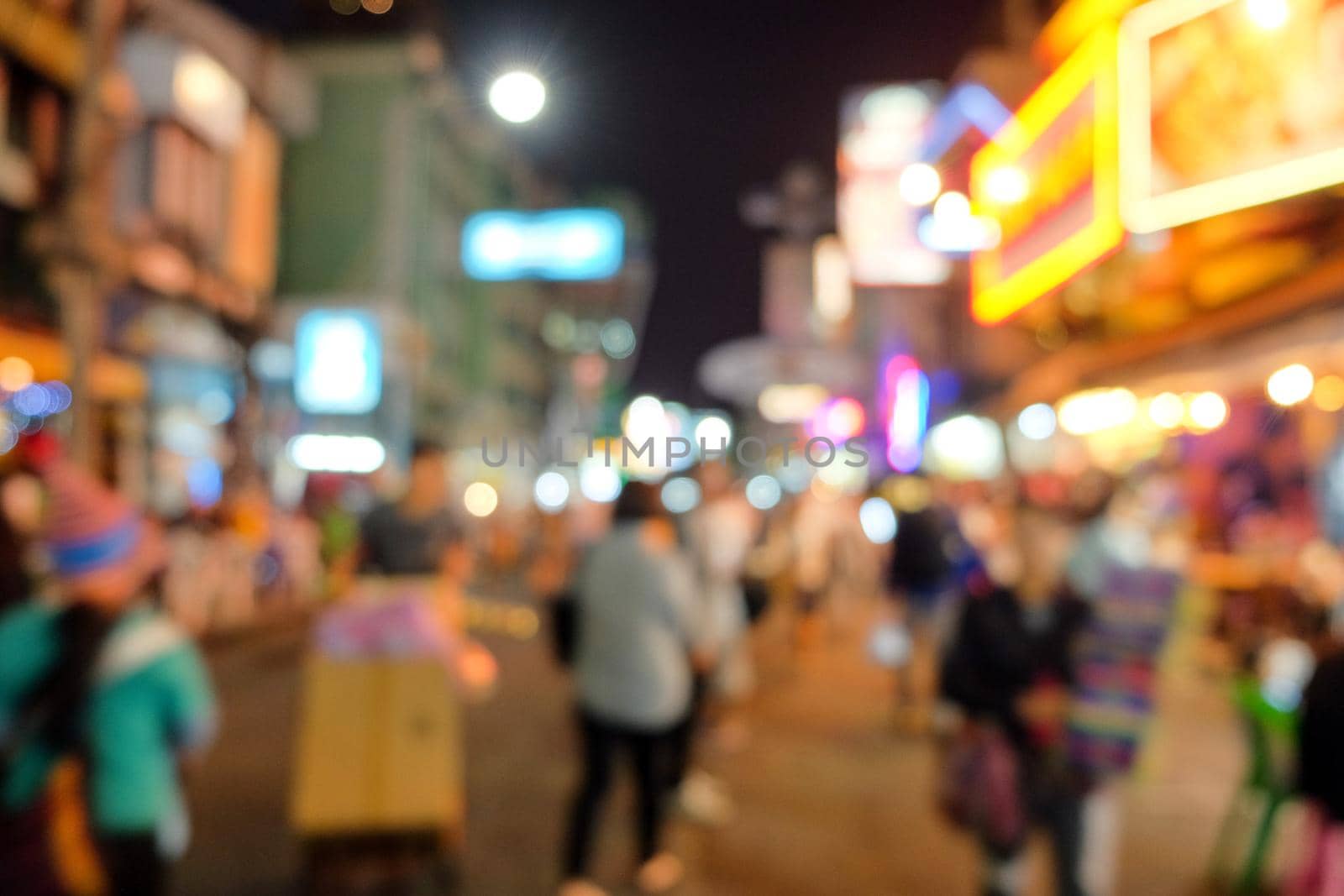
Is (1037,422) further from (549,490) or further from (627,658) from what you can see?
(549,490)

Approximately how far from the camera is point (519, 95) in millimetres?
8219

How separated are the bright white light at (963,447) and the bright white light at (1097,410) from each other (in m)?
6.05

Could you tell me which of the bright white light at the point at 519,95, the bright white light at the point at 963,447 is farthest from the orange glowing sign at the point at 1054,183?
the bright white light at the point at 963,447

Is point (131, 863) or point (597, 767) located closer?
point (131, 863)

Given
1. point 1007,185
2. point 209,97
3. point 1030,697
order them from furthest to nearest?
point 209,97 < point 1007,185 < point 1030,697

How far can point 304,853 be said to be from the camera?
13.9 feet

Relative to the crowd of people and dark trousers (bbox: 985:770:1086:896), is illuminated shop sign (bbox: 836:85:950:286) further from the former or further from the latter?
dark trousers (bbox: 985:770:1086:896)

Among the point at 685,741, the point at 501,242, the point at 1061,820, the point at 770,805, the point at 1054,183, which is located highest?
the point at 501,242

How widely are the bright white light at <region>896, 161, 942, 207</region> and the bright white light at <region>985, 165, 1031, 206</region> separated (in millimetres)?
4211

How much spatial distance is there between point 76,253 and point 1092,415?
10439 millimetres

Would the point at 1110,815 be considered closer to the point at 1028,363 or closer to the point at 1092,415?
the point at 1092,415

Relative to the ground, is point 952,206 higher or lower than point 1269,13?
higher

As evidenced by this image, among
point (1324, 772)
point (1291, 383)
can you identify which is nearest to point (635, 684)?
point (1324, 772)

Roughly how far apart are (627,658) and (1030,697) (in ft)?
5.34
